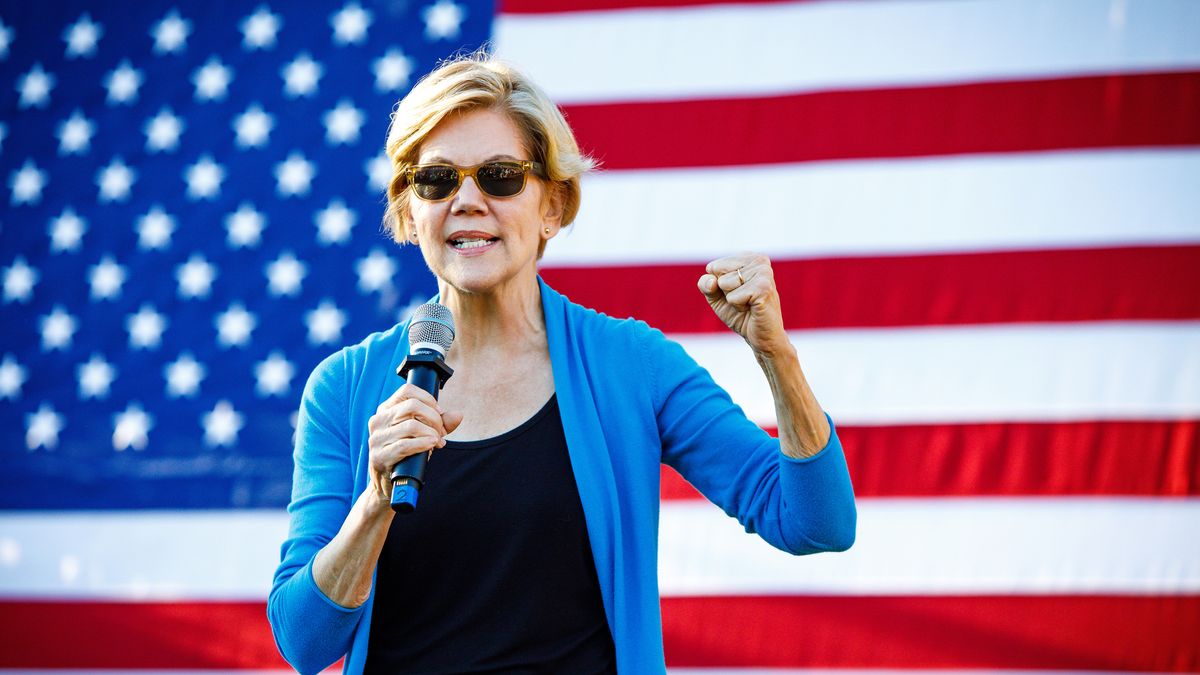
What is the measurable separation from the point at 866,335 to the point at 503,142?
161cm

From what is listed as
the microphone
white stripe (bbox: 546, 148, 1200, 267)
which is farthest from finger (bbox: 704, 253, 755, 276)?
white stripe (bbox: 546, 148, 1200, 267)

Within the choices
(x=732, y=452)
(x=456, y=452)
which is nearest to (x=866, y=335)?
(x=732, y=452)

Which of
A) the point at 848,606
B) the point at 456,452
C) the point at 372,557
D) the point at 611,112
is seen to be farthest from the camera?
the point at 611,112

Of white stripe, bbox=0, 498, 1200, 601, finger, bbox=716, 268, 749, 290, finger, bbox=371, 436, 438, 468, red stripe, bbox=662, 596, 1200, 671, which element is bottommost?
red stripe, bbox=662, 596, 1200, 671

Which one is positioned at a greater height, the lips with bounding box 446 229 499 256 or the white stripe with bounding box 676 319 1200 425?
the lips with bounding box 446 229 499 256

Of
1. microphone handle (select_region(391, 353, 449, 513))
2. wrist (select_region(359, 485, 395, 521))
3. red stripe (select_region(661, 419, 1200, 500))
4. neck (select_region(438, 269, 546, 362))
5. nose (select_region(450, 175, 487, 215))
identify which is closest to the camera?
microphone handle (select_region(391, 353, 449, 513))

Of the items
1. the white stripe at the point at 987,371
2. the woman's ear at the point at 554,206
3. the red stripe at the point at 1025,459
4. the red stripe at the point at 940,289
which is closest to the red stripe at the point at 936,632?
the red stripe at the point at 1025,459

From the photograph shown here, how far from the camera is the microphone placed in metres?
1.18

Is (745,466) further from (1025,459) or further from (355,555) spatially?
(1025,459)

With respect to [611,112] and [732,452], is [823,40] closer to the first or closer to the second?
[611,112]

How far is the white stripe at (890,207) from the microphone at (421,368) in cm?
144

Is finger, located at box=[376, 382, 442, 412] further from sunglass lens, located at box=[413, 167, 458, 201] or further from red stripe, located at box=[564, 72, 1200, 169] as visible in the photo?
red stripe, located at box=[564, 72, 1200, 169]

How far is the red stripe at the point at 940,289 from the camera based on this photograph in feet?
9.21

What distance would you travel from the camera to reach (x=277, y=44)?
10.6ft
